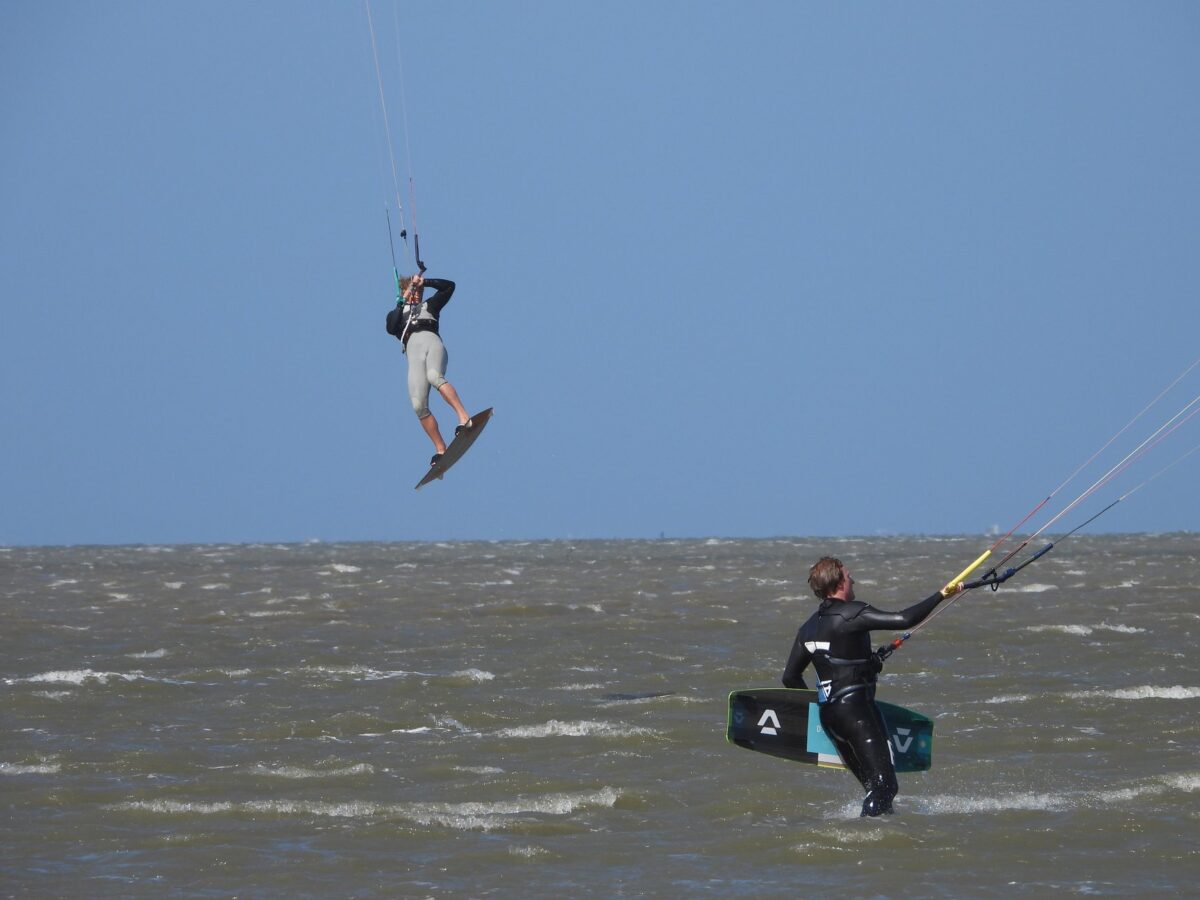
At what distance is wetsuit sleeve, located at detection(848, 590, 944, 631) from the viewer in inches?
368

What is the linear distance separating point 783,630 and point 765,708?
1315 cm

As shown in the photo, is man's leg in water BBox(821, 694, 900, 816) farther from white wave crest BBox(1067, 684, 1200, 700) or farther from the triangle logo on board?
white wave crest BBox(1067, 684, 1200, 700)

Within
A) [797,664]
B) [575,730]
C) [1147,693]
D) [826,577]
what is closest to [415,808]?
[797,664]

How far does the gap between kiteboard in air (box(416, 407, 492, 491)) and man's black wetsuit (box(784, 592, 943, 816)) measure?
234 inches

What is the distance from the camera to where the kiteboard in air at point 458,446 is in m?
15.6

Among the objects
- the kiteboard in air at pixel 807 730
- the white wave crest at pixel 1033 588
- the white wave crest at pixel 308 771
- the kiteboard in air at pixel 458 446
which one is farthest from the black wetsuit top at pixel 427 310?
the white wave crest at pixel 1033 588

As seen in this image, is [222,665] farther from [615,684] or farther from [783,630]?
[783,630]

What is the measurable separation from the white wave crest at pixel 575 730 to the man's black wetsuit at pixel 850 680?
166 inches

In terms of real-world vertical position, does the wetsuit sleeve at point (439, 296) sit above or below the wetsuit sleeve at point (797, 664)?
above

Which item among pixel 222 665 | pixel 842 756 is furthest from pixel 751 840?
pixel 222 665

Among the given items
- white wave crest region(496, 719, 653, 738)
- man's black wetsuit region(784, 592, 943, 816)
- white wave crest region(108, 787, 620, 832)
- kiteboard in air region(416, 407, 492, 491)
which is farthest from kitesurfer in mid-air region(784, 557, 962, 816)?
kiteboard in air region(416, 407, 492, 491)

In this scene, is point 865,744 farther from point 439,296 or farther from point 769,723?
point 439,296

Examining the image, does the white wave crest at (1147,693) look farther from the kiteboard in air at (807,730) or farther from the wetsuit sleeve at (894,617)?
the wetsuit sleeve at (894,617)

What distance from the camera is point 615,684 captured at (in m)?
18.0
